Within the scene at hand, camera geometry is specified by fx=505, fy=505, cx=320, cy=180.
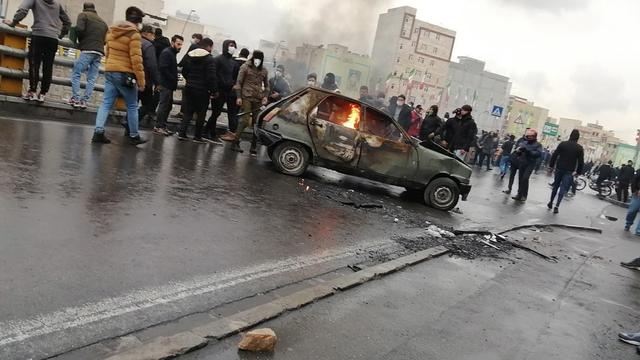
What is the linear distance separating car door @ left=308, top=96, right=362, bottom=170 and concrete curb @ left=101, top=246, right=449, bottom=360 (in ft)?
12.3

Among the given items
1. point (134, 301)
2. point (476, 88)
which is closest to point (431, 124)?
point (134, 301)

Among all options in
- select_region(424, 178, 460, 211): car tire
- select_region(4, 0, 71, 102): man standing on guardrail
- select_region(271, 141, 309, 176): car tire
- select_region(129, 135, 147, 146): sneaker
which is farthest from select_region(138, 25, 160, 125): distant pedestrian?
select_region(424, 178, 460, 211): car tire

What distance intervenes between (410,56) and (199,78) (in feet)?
199

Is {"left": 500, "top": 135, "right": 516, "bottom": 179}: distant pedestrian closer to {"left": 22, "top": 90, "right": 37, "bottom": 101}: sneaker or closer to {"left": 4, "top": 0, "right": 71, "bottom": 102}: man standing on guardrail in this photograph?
{"left": 4, "top": 0, "right": 71, "bottom": 102}: man standing on guardrail

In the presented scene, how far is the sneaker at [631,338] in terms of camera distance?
4328 millimetres

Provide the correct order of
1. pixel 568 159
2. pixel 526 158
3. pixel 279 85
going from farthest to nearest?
pixel 526 158
pixel 279 85
pixel 568 159

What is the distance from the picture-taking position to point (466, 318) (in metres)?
4.15

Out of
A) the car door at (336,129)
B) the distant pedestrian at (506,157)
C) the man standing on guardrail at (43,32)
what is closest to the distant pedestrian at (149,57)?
the man standing on guardrail at (43,32)

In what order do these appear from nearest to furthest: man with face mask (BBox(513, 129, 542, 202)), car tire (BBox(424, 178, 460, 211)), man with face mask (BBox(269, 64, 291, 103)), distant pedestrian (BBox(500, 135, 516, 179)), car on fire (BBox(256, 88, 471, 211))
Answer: car on fire (BBox(256, 88, 471, 211)), car tire (BBox(424, 178, 460, 211)), man with face mask (BBox(269, 64, 291, 103)), man with face mask (BBox(513, 129, 542, 202)), distant pedestrian (BBox(500, 135, 516, 179))

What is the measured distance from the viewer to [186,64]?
9.89 meters

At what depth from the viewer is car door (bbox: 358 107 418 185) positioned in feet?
28.1

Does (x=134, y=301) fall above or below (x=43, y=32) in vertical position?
below

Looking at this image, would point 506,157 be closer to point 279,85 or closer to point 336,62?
point 279,85

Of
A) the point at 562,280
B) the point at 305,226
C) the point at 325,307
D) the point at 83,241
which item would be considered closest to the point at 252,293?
the point at 325,307
